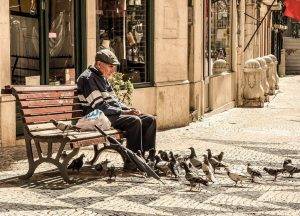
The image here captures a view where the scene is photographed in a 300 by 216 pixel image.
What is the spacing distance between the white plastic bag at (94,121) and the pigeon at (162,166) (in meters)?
0.67

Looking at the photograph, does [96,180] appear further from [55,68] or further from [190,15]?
[190,15]

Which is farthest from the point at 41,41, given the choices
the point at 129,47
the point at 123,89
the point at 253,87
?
the point at 253,87

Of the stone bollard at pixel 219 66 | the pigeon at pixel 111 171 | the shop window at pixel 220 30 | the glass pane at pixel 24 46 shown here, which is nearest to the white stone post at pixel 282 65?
the shop window at pixel 220 30

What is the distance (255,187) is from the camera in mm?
7387

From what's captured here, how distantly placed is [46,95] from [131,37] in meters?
5.19

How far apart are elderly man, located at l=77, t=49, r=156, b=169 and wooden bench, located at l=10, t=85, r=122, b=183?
0.13 metres

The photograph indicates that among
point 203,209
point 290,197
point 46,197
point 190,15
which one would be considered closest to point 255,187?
point 290,197

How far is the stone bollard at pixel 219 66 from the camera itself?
17509 millimetres

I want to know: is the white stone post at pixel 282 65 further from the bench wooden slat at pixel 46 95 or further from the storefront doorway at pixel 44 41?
the bench wooden slat at pixel 46 95

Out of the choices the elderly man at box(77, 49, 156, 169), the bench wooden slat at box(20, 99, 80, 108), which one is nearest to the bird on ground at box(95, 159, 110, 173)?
the elderly man at box(77, 49, 156, 169)

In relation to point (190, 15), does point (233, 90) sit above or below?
below

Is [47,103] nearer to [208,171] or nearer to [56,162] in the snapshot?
[56,162]

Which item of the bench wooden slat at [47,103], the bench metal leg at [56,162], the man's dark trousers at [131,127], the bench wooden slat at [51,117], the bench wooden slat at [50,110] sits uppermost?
the bench wooden slat at [47,103]

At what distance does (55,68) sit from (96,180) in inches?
159
